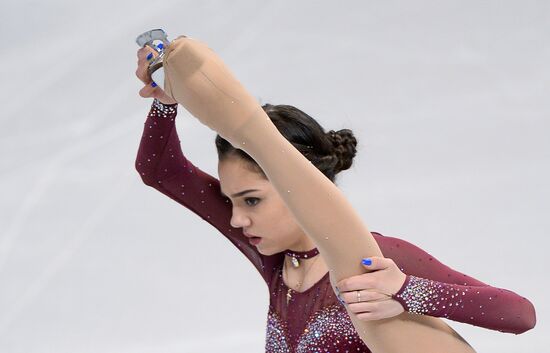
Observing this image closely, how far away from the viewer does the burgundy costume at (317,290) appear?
1.61 m

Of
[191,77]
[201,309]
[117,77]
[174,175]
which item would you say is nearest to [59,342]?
[201,309]

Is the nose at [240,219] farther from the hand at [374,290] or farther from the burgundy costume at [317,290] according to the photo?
the hand at [374,290]

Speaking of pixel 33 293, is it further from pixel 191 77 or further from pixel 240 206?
pixel 191 77

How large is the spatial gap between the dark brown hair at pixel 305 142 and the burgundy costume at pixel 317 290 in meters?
0.16

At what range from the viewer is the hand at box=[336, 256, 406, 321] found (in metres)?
1.51

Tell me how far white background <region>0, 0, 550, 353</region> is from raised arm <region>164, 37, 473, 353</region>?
1.53 m

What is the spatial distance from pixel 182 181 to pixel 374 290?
63 cm

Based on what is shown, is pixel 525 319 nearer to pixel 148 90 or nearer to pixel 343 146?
pixel 343 146

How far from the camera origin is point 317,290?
6.09ft

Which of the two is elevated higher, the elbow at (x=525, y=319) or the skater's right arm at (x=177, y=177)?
the skater's right arm at (x=177, y=177)

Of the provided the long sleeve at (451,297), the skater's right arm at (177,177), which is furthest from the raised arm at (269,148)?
the skater's right arm at (177,177)

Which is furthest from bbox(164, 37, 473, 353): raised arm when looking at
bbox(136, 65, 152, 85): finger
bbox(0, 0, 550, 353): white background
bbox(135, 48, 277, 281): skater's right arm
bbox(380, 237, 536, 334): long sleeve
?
bbox(0, 0, 550, 353): white background

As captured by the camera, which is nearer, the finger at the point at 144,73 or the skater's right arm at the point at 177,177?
the finger at the point at 144,73

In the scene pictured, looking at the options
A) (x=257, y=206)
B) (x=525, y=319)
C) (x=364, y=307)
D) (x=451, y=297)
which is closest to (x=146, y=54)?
(x=257, y=206)
